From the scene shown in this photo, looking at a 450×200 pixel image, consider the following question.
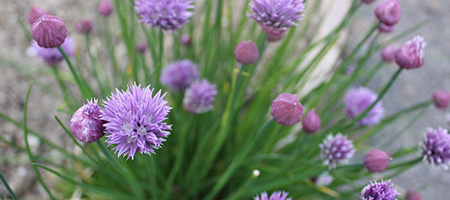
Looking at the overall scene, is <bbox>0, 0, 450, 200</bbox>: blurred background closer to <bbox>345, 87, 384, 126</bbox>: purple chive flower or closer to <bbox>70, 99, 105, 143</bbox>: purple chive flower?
<bbox>345, 87, 384, 126</bbox>: purple chive flower

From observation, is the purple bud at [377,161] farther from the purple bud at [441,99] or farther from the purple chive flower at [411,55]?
the purple bud at [441,99]

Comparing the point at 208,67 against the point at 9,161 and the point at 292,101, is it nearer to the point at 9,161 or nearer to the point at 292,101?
the point at 292,101

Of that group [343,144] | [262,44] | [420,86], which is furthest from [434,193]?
[262,44]

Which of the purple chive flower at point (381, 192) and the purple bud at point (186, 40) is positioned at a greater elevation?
the purple bud at point (186, 40)

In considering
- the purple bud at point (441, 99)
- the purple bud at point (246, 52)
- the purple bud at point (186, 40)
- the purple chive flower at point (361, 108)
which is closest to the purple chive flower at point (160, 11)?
the purple bud at point (246, 52)

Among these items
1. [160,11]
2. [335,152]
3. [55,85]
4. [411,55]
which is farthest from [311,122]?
[55,85]

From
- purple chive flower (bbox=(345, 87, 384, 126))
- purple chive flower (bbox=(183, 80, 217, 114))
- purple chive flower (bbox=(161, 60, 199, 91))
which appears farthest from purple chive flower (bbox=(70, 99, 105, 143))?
purple chive flower (bbox=(345, 87, 384, 126))

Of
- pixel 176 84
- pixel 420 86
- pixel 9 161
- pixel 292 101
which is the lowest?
pixel 420 86
